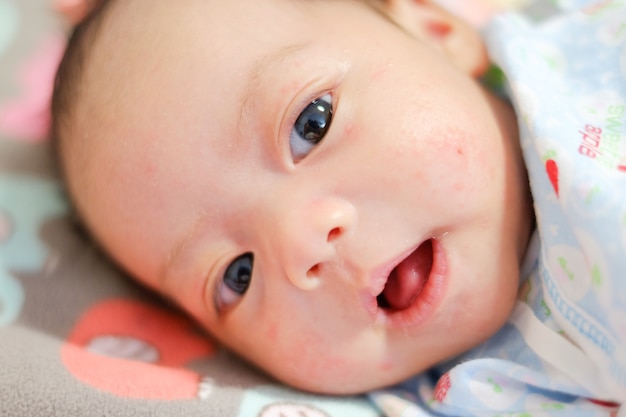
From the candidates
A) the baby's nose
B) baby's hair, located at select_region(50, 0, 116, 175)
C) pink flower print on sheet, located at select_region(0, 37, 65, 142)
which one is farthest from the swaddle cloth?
pink flower print on sheet, located at select_region(0, 37, 65, 142)

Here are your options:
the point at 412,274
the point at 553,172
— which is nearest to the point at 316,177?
the point at 412,274

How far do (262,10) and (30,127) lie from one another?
61cm

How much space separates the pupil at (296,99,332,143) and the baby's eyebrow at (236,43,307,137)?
0.07m

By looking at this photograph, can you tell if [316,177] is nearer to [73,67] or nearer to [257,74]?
[257,74]

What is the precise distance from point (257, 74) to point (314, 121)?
0.34 ft

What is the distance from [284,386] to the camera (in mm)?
1165

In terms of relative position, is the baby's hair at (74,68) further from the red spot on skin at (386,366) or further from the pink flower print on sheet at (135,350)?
the red spot on skin at (386,366)

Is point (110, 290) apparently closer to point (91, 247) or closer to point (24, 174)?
point (91, 247)

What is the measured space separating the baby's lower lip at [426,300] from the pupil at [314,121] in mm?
220

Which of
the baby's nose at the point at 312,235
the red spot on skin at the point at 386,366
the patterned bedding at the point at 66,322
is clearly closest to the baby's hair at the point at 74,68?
the patterned bedding at the point at 66,322

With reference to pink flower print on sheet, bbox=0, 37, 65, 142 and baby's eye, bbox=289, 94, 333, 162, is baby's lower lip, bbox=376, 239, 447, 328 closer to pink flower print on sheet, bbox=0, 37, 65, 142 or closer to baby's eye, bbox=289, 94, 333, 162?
baby's eye, bbox=289, 94, 333, 162

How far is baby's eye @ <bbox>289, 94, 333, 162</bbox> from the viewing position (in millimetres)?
1076

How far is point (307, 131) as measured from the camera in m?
1.08

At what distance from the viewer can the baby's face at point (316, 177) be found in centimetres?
102
